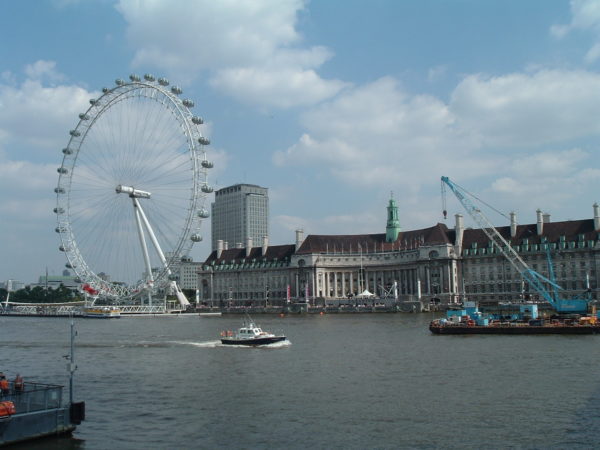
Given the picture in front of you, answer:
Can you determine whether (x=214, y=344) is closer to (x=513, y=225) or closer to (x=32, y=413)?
(x=32, y=413)

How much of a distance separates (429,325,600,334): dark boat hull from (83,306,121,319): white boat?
91.2m

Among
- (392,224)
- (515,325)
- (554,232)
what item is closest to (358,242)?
(392,224)

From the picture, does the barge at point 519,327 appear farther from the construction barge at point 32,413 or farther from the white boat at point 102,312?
the white boat at point 102,312

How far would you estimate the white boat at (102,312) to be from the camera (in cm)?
14836

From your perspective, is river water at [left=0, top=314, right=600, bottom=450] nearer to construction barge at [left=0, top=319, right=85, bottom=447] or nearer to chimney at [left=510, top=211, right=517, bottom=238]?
construction barge at [left=0, top=319, right=85, bottom=447]

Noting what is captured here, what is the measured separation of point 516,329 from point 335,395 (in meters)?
42.9

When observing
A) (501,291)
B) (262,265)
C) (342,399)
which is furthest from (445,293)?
(342,399)

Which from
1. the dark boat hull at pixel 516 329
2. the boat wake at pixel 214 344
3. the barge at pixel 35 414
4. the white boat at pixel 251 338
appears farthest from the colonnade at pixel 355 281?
the barge at pixel 35 414

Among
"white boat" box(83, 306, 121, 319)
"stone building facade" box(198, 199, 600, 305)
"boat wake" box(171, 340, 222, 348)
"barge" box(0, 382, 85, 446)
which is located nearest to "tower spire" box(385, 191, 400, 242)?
"stone building facade" box(198, 199, 600, 305)

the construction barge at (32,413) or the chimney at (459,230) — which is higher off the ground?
the chimney at (459,230)

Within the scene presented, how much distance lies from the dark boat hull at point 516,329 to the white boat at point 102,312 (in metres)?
91.2

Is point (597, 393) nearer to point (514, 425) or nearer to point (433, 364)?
point (514, 425)

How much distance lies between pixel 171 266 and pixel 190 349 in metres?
57.9

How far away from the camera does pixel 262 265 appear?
630ft
